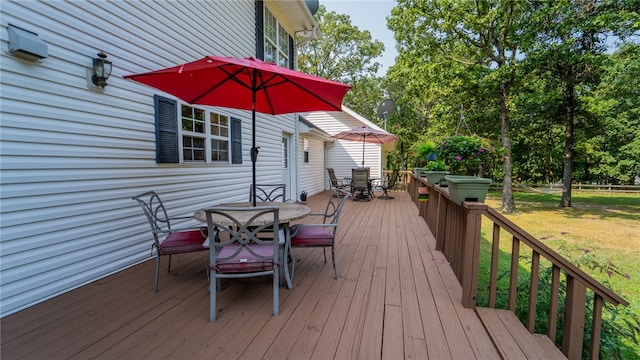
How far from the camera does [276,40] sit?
7410 mm

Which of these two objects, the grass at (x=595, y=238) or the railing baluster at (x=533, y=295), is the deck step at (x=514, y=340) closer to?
the railing baluster at (x=533, y=295)

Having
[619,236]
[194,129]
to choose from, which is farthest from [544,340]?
[619,236]

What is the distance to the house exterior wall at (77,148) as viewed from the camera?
2271 millimetres

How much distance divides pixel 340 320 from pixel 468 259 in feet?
3.76

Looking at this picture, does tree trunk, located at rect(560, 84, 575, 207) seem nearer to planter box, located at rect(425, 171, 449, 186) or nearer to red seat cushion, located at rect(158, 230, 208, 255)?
planter box, located at rect(425, 171, 449, 186)

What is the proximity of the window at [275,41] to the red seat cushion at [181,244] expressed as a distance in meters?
5.42

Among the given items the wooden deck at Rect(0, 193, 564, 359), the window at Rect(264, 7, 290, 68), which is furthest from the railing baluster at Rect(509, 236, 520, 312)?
the window at Rect(264, 7, 290, 68)

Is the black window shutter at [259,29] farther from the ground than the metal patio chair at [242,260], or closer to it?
farther from the ground

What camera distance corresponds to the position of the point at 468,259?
2289 millimetres

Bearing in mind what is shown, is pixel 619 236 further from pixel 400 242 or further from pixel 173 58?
pixel 173 58

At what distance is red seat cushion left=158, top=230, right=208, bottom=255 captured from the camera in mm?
2652

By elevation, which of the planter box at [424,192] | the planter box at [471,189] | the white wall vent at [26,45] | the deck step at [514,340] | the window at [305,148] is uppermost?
the white wall vent at [26,45]

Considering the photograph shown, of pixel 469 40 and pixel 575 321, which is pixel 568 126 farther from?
pixel 575 321

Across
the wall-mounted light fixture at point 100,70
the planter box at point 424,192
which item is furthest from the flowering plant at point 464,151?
the wall-mounted light fixture at point 100,70
